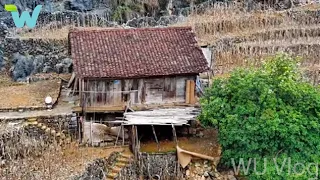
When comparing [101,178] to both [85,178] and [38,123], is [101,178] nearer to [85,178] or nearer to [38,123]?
[85,178]

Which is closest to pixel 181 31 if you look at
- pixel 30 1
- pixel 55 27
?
pixel 55 27

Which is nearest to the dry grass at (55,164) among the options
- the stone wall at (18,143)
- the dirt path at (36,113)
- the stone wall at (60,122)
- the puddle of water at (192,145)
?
the stone wall at (18,143)

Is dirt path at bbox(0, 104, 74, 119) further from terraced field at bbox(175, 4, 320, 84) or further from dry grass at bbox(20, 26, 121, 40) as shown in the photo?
terraced field at bbox(175, 4, 320, 84)

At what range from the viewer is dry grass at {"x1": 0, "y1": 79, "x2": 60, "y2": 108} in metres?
23.2

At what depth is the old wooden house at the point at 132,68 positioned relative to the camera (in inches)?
819

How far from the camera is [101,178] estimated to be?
64.5 ft

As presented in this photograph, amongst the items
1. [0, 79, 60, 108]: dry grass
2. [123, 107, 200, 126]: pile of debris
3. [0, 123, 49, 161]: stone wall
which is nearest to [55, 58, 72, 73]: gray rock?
[0, 79, 60, 108]: dry grass

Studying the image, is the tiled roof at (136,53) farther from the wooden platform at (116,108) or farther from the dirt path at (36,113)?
the dirt path at (36,113)

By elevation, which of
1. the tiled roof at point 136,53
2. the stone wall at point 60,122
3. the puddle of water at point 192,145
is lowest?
the puddle of water at point 192,145

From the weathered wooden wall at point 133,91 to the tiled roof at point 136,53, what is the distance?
45cm

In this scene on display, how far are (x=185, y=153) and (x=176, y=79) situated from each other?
2.98 metres

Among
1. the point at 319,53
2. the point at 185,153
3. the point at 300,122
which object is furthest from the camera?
the point at 319,53

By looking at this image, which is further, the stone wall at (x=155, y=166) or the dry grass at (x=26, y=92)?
the dry grass at (x=26, y=92)

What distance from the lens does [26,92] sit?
80.5 feet
